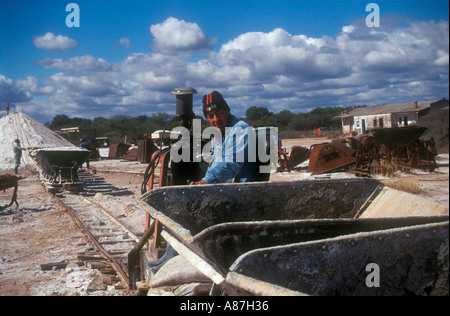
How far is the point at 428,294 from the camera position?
2.30 metres

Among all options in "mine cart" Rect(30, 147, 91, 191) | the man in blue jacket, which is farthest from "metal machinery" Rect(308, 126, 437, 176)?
the man in blue jacket

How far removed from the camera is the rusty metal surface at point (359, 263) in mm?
1991

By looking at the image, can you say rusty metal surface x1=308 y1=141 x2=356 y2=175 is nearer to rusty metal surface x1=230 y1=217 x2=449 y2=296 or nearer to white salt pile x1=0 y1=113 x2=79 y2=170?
rusty metal surface x1=230 y1=217 x2=449 y2=296

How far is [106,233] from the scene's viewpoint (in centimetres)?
735

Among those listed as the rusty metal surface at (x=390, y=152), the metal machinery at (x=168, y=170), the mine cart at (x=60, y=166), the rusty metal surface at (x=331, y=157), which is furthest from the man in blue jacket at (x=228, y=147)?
the rusty metal surface at (x=331, y=157)

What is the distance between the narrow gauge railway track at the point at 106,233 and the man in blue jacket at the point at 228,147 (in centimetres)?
190

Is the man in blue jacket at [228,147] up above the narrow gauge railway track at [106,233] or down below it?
above

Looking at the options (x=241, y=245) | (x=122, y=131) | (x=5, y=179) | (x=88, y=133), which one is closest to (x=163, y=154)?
(x=241, y=245)

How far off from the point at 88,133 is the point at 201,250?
32.9m

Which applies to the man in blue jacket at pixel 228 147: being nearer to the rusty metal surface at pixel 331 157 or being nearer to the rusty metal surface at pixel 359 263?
the rusty metal surface at pixel 359 263

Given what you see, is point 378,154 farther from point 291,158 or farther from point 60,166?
point 60,166

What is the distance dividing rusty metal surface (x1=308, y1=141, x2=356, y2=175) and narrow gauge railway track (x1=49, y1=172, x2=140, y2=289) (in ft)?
25.7

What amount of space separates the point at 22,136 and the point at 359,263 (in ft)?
94.3
